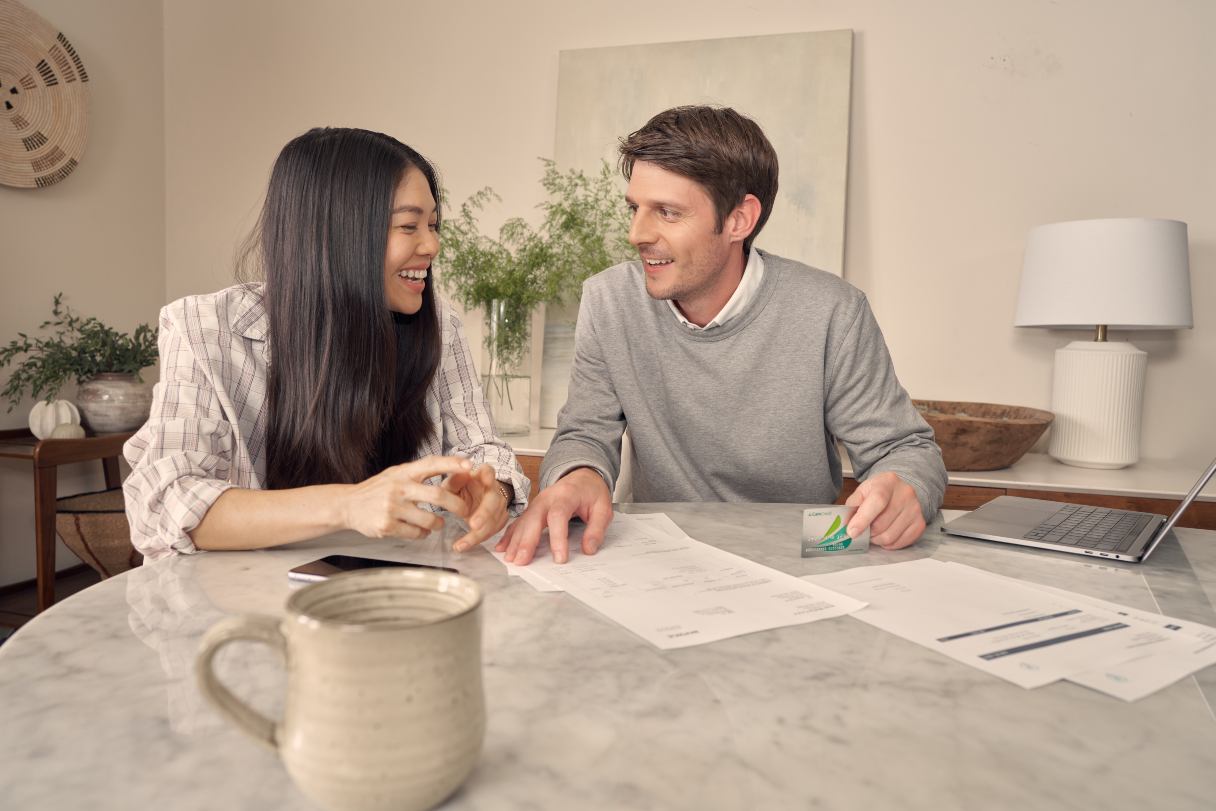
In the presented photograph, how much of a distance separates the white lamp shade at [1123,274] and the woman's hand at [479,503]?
69.2 inches

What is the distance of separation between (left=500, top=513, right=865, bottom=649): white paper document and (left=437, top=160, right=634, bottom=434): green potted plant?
5.42ft

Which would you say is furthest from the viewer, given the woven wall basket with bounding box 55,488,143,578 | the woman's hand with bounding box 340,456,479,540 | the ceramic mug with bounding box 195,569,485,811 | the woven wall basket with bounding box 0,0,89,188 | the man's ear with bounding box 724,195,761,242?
the woven wall basket with bounding box 0,0,89,188

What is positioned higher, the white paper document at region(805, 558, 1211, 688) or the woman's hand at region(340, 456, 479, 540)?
the woman's hand at region(340, 456, 479, 540)

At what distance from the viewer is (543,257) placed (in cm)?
271

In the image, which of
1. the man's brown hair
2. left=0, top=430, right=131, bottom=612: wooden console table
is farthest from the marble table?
left=0, top=430, right=131, bottom=612: wooden console table

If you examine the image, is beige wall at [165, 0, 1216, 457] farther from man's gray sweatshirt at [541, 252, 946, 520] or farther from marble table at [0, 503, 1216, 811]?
marble table at [0, 503, 1216, 811]

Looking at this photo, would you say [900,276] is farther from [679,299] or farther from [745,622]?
[745,622]

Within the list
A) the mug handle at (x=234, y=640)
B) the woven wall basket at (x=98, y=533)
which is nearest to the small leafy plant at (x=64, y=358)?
the woven wall basket at (x=98, y=533)

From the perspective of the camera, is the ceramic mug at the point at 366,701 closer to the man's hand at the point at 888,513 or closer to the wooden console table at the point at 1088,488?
the man's hand at the point at 888,513

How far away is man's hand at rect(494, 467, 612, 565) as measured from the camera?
39.4 inches

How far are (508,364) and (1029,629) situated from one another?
82.1 inches

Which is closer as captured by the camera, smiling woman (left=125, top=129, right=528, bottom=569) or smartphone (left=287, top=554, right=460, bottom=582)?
smartphone (left=287, top=554, right=460, bottom=582)

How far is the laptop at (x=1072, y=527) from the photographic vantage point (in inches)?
42.7

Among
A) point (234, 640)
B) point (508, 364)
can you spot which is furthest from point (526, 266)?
point (234, 640)
